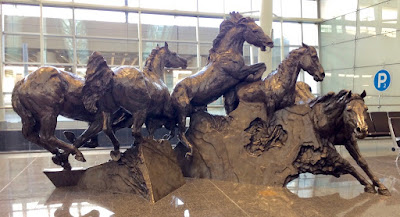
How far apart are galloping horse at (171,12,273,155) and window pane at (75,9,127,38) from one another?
9.14 m

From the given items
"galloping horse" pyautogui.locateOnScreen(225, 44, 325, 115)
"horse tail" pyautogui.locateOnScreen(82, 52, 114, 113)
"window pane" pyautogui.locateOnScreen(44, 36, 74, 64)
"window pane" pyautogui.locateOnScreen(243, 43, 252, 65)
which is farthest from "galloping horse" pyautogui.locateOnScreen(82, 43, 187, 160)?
"window pane" pyautogui.locateOnScreen(243, 43, 252, 65)

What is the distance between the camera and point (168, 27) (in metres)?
13.4

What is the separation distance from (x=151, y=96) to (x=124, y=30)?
31.8 ft

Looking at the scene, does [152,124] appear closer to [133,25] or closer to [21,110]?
[21,110]

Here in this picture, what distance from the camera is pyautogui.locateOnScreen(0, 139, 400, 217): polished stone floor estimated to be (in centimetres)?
303

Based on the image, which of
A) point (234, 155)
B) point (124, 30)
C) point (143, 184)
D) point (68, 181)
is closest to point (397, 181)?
point (234, 155)

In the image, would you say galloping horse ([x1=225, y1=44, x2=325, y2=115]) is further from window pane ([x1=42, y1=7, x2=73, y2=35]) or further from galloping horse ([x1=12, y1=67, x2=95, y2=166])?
window pane ([x1=42, y1=7, x2=73, y2=35])

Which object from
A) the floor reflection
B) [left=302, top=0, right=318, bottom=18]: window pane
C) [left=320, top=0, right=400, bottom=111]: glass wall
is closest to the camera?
the floor reflection

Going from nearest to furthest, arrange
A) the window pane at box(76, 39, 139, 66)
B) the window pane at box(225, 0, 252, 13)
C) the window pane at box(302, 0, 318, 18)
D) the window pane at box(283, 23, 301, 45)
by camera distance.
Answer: the window pane at box(76, 39, 139, 66), the window pane at box(225, 0, 252, 13), the window pane at box(283, 23, 301, 45), the window pane at box(302, 0, 318, 18)

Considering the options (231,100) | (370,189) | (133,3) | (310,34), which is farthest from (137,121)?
(310,34)

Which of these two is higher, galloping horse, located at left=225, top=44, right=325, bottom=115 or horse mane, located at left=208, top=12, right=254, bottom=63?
horse mane, located at left=208, top=12, right=254, bottom=63

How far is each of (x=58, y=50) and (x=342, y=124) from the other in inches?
439

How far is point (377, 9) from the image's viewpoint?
13.4 metres

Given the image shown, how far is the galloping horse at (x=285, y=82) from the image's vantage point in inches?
A: 160
